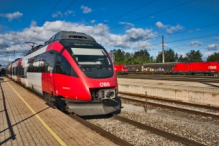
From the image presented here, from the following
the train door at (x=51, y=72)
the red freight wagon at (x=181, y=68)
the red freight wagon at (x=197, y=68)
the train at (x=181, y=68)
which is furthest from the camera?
the red freight wagon at (x=181, y=68)

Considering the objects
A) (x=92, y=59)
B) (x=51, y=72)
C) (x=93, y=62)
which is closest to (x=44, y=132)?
(x=93, y=62)

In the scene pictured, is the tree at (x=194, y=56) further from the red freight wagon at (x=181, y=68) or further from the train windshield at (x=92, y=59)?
the train windshield at (x=92, y=59)

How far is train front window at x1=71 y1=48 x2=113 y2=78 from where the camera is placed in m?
7.59

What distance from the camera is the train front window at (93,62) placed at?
7.59 metres

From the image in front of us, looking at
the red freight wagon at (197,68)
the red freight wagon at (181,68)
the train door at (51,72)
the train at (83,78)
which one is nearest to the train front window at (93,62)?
the train at (83,78)

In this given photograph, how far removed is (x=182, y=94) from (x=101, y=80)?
7.54 m

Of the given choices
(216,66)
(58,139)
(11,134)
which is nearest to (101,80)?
(58,139)

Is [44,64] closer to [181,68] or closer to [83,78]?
[83,78]

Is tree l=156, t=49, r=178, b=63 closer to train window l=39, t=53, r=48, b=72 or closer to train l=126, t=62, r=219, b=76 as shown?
train l=126, t=62, r=219, b=76

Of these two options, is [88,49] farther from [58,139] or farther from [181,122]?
[181,122]

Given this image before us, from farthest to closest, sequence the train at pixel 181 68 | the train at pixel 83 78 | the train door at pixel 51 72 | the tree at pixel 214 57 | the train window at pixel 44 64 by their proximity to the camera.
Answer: the tree at pixel 214 57 → the train at pixel 181 68 → the train window at pixel 44 64 → the train door at pixel 51 72 → the train at pixel 83 78

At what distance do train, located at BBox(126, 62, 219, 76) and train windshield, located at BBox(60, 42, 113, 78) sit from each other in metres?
37.9

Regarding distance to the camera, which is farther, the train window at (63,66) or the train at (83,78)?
the train window at (63,66)

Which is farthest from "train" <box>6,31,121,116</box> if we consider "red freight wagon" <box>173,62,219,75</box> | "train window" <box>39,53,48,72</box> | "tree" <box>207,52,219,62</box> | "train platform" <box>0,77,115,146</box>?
"tree" <box>207,52,219,62</box>
